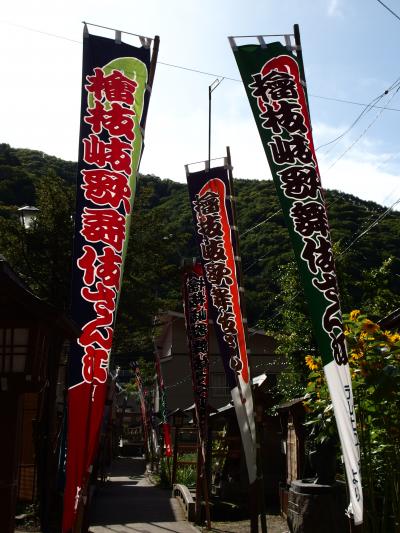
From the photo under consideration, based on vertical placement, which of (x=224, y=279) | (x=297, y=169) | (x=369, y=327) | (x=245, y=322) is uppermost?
(x=297, y=169)

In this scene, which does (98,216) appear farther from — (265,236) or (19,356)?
(265,236)

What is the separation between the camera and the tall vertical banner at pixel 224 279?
8742 mm

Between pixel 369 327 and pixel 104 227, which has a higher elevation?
pixel 104 227

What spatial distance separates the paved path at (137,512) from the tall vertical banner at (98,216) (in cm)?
792

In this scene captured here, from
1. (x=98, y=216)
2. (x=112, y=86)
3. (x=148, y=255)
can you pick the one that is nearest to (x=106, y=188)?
(x=98, y=216)

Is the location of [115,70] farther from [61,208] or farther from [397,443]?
[61,208]

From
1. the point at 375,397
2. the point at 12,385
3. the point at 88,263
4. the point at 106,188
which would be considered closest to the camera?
the point at 375,397

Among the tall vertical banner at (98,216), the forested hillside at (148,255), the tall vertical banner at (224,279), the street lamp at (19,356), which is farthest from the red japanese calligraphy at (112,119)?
the forested hillside at (148,255)

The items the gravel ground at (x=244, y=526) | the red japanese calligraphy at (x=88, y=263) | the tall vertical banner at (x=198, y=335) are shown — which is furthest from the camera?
the tall vertical banner at (x=198, y=335)

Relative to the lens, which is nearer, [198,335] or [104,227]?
[104,227]

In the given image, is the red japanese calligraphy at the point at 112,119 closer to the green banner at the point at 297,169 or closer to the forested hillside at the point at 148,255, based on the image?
the green banner at the point at 297,169

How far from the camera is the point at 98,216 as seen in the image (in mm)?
7926

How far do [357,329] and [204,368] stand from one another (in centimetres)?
762

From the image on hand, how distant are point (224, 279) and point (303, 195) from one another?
3267 millimetres
